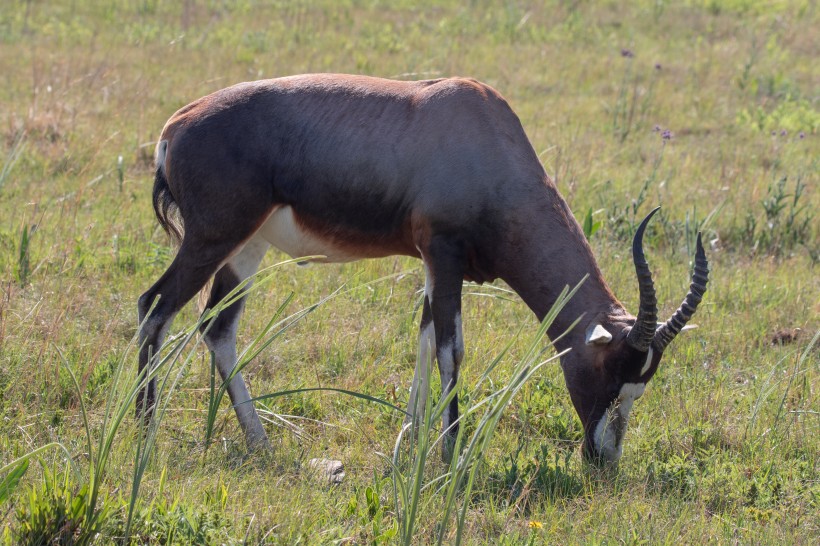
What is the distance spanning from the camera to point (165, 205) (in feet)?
19.0

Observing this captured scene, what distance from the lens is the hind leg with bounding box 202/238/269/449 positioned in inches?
214

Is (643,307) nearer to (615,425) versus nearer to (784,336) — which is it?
(615,425)

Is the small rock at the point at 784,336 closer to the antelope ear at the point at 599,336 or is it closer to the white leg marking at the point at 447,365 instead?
the antelope ear at the point at 599,336

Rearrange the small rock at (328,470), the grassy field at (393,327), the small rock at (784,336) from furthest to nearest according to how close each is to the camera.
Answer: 1. the small rock at (784,336)
2. the small rock at (328,470)
3. the grassy field at (393,327)

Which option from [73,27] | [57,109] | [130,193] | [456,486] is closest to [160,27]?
[73,27]

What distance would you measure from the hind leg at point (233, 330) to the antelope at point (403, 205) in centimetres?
2

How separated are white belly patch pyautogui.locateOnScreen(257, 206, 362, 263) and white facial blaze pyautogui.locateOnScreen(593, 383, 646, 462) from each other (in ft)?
5.49

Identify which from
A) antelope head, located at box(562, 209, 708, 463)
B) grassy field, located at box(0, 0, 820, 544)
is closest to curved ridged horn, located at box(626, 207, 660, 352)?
antelope head, located at box(562, 209, 708, 463)

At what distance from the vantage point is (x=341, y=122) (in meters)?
5.71

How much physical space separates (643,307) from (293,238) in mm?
2012

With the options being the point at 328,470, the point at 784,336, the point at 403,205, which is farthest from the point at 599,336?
the point at 784,336

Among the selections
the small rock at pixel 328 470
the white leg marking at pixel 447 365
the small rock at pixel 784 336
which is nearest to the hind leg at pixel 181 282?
the small rock at pixel 328 470

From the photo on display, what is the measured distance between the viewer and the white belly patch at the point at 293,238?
5742 mm

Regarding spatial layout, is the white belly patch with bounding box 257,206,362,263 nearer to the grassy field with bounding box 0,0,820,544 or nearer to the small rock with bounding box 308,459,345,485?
the grassy field with bounding box 0,0,820,544
